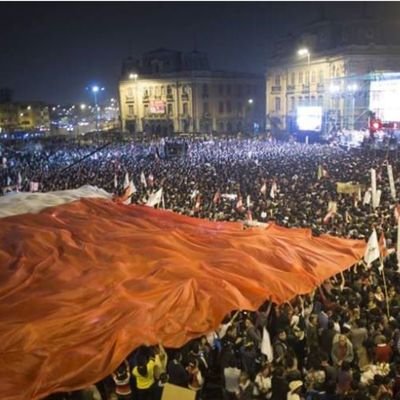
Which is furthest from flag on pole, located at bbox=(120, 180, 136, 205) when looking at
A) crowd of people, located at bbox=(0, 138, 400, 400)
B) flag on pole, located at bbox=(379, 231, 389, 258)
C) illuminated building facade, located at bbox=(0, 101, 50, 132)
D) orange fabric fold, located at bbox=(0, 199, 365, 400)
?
illuminated building facade, located at bbox=(0, 101, 50, 132)

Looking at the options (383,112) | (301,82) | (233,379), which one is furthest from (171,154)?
(301,82)

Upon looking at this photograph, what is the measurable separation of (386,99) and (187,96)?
3747 centimetres

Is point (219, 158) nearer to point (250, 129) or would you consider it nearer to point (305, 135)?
point (305, 135)

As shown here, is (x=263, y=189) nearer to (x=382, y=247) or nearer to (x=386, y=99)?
(x=382, y=247)

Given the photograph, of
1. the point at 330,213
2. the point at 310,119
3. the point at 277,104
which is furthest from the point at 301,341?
the point at 277,104

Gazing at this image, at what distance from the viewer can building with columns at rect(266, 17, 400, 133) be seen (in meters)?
49.5

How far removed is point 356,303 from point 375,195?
796 cm

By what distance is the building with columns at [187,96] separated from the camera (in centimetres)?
7306

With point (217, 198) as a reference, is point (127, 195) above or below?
above

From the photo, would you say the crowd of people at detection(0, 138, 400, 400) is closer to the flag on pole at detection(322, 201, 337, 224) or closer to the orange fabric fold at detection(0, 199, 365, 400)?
the flag on pole at detection(322, 201, 337, 224)

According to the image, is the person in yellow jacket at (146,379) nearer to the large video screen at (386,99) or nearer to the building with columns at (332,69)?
the large video screen at (386,99)

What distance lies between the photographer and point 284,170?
24547mm

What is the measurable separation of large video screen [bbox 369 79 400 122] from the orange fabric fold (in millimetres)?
28474

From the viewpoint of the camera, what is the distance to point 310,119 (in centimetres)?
5019
